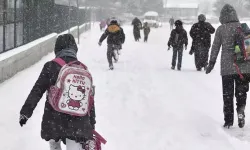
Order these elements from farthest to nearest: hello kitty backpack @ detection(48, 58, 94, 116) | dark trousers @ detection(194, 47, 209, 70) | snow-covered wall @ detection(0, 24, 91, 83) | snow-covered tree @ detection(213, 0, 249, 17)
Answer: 1. snow-covered tree @ detection(213, 0, 249, 17)
2. dark trousers @ detection(194, 47, 209, 70)
3. snow-covered wall @ detection(0, 24, 91, 83)
4. hello kitty backpack @ detection(48, 58, 94, 116)

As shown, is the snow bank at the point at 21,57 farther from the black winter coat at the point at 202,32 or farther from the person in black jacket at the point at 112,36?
the black winter coat at the point at 202,32

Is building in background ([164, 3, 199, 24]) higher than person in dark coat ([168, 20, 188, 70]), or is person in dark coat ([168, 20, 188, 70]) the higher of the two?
building in background ([164, 3, 199, 24])

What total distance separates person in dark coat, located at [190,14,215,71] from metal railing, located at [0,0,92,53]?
218 inches

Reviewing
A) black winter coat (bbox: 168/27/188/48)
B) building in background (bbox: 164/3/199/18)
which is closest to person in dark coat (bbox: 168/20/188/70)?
black winter coat (bbox: 168/27/188/48)

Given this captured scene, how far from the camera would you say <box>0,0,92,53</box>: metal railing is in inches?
460

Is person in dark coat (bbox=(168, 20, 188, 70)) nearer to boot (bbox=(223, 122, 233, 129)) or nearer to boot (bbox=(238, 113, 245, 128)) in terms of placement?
boot (bbox=(223, 122, 233, 129))

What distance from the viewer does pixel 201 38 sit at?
A: 46.4 feet

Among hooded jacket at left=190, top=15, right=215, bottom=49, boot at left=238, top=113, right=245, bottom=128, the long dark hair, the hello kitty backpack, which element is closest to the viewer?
the hello kitty backpack

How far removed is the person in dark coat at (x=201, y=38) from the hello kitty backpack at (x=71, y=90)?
10.0 m

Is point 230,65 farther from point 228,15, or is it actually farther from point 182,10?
point 182,10

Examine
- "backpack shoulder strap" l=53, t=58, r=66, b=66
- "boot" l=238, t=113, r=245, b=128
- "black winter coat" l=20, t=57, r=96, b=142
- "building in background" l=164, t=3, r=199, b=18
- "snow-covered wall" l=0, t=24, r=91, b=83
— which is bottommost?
"boot" l=238, t=113, r=245, b=128

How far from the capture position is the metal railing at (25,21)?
1169 centimetres

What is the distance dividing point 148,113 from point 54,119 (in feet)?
15.1

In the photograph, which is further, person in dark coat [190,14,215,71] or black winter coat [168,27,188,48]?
black winter coat [168,27,188,48]
